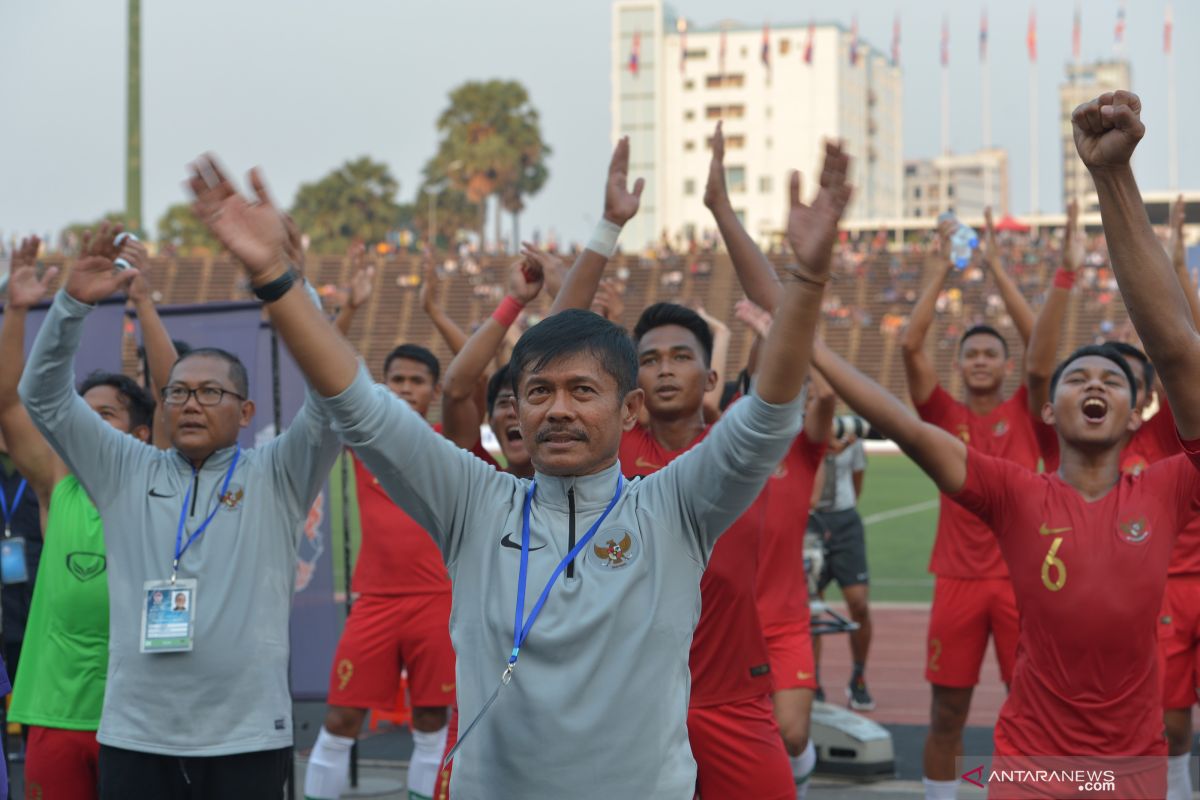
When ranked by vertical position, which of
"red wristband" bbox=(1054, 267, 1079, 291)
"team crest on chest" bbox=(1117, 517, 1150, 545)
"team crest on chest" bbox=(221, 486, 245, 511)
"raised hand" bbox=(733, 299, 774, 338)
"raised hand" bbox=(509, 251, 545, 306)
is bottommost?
"team crest on chest" bbox=(1117, 517, 1150, 545)

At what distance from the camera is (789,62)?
98188 millimetres

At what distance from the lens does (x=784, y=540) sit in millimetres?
6527

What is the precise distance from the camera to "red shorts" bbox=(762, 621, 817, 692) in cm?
627

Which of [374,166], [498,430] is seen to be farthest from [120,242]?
[374,166]

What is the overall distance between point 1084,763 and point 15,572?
13.3 ft

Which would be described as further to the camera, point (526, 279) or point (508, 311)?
point (526, 279)

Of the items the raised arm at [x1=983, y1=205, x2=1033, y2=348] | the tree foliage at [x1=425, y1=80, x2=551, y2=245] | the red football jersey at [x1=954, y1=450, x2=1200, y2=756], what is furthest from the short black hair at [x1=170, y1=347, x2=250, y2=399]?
the tree foliage at [x1=425, y1=80, x2=551, y2=245]

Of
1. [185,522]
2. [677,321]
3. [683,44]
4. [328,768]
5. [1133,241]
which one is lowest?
[328,768]

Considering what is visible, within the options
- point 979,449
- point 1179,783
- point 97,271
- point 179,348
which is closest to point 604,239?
point 97,271

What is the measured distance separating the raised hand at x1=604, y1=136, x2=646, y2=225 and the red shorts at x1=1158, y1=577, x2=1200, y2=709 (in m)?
3.57

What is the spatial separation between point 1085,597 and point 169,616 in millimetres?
2756

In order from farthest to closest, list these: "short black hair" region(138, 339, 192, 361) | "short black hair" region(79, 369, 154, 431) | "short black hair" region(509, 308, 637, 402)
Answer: "short black hair" region(138, 339, 192, 361) → "short black hair" region(79, 369, 154, 431) → "short black hair" region(509, 308, 637, 402)

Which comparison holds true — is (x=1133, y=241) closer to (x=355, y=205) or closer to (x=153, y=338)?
(x=153, y=338)

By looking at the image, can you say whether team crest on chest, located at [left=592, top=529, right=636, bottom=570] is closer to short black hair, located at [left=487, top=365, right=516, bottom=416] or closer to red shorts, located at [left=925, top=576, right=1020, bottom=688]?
short black hair, located at [left=487, top=365, right=516, bottom=416]
